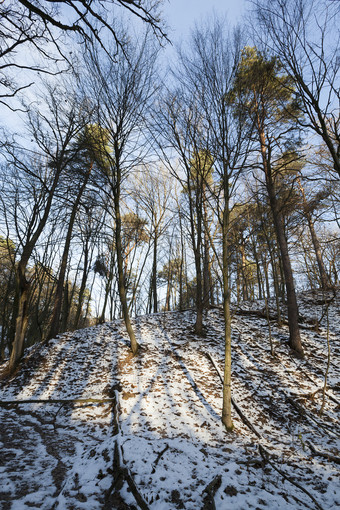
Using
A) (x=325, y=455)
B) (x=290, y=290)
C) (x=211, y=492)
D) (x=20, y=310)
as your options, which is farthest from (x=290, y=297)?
(x=20, y=310)

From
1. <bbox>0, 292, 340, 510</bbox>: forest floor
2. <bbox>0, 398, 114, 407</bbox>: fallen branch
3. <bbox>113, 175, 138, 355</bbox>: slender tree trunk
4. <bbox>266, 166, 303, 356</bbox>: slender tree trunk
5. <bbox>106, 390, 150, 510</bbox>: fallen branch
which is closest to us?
<bbox>106, 390, 150, 510</bbox>: fallen branch

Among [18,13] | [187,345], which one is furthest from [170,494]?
[18,13]

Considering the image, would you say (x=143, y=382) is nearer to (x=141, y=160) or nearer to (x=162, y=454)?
(x=162, y=454)

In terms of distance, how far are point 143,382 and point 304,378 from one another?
410cm

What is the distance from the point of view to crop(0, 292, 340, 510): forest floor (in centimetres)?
227

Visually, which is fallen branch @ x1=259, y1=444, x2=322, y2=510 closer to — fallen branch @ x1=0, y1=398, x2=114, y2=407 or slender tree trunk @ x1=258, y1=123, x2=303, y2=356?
fallen branch @ x1=0, y1=398, x2=114, y2=407

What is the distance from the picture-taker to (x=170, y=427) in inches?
151

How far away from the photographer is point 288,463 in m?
2.96

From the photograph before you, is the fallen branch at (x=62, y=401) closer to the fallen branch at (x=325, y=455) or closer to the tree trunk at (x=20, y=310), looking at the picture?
the tree trunk at (x=20, y=310)

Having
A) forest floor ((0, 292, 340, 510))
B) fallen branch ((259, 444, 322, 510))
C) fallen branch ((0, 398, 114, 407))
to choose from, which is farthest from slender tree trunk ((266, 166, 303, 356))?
fallen branch ((0, 398, 114, 407))

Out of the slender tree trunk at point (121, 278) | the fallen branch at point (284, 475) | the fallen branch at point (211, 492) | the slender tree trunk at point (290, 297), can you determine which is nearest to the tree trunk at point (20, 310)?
the slender tree trunk at point (121, 278)

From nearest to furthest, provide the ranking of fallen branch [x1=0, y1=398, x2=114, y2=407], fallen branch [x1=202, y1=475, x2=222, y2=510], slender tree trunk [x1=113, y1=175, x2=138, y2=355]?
fallen branch [x1=202, y1=475, x2=222, y2=510] → fallen branch [x1=0, y1=398, x2=114, y2=407] → slender tree trunk [x1=113, y1=175, x2=138, y2=355]

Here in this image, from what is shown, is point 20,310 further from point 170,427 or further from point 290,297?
point 290,297

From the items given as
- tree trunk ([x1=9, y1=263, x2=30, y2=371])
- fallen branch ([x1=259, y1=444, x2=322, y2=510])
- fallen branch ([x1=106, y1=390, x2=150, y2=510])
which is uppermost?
tree trunk ([x1=9, y1=263, x2=30, y2=371])
